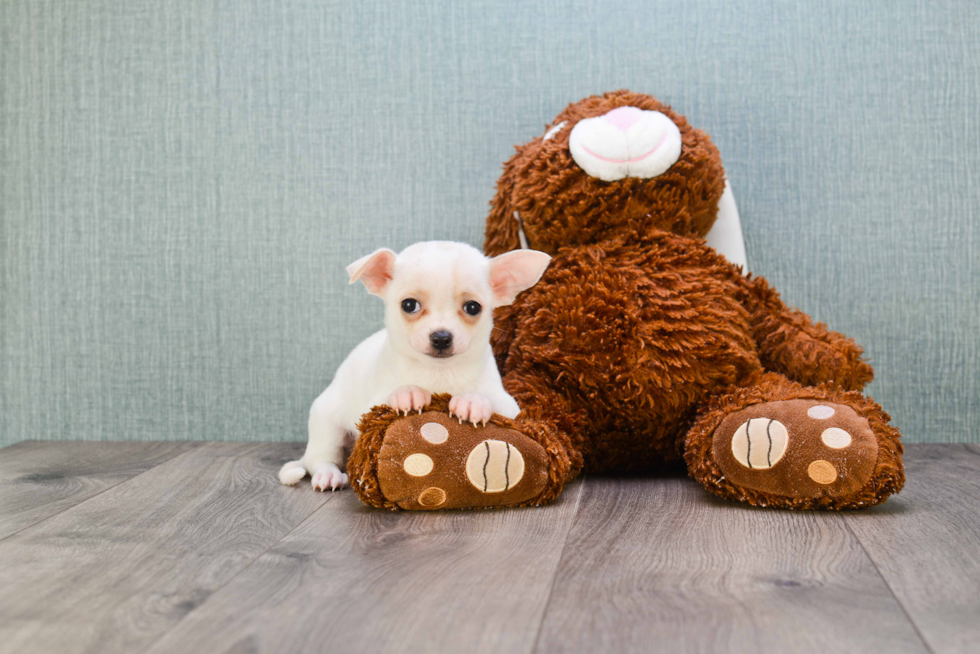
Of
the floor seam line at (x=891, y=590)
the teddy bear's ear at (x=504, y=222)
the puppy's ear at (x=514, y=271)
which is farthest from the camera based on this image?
the teddy bear's ear at (x=504, y=222)

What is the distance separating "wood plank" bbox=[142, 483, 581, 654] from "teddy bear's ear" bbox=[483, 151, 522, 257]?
554 mm

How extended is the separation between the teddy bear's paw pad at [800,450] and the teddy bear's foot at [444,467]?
0.97 feet

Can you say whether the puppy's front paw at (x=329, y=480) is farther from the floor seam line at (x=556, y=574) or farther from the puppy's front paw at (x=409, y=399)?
the floor seam line at (x=556, y=574)

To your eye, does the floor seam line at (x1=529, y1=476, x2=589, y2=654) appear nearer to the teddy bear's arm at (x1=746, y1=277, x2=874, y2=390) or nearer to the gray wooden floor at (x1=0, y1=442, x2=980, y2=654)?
the gray wooden floor at (x1=0, y1=442, x2=980, y2=654)

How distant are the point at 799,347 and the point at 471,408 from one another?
593mm

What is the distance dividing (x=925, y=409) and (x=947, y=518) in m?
0.64

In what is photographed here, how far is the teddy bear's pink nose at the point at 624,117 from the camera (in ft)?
4.38

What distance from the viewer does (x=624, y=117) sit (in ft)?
4.42

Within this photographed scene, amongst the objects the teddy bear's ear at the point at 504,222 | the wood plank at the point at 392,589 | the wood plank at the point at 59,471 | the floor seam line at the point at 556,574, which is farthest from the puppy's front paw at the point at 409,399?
the wood plank at the point at 59,471

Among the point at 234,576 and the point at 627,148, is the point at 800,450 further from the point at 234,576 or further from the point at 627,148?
the point at 234,576

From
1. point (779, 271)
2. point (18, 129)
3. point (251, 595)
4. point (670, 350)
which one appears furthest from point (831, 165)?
point (18, 129)

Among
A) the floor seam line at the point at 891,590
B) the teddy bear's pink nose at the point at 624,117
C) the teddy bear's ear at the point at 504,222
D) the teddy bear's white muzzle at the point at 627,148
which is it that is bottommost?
the floor seam line at the point at 891,590

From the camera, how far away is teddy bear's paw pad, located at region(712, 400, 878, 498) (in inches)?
41.6

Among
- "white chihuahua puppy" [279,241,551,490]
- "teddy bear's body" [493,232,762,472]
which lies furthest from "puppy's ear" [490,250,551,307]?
"teddy bear's body" [493,232,762,472]
